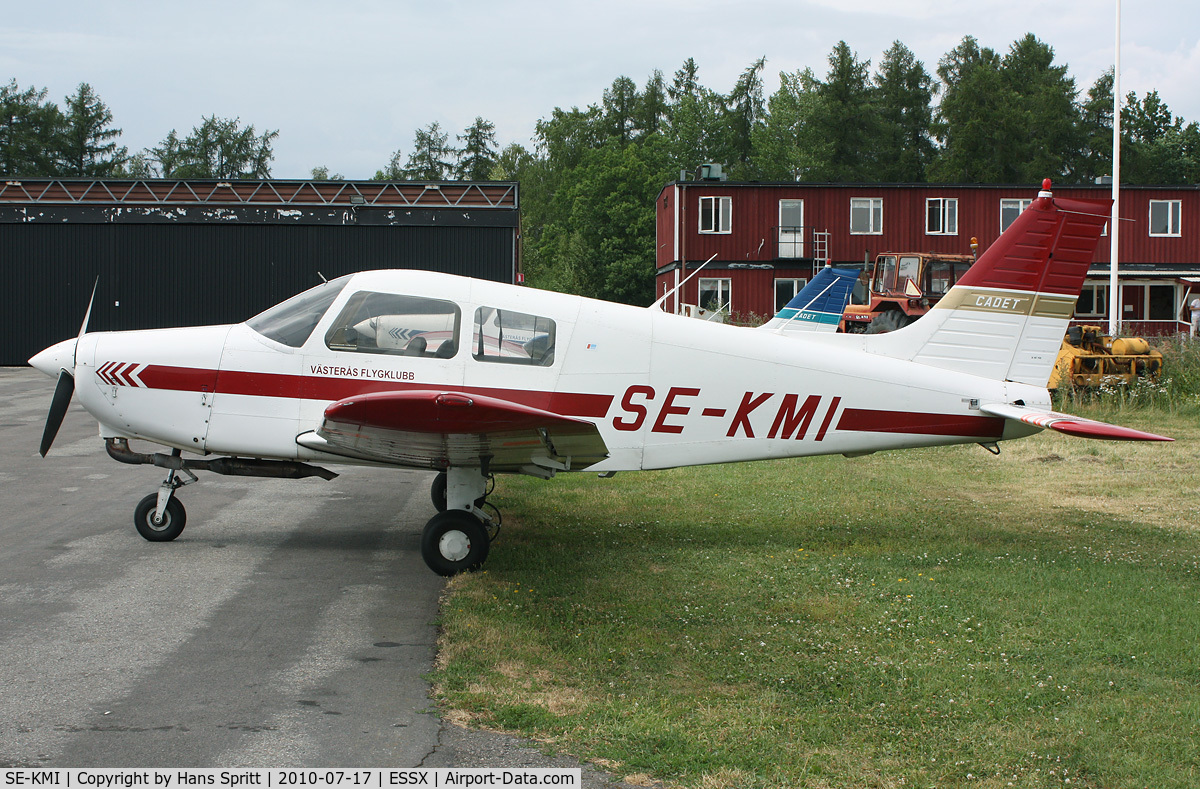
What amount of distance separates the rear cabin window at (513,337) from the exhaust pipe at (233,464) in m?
1.68

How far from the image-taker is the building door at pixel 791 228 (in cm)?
3819

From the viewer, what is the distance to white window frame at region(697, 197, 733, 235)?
1523 inches

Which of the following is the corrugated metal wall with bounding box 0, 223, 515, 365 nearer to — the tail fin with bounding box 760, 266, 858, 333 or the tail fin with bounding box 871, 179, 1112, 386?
the tail fin with bounding box 760, 266, 858, 333

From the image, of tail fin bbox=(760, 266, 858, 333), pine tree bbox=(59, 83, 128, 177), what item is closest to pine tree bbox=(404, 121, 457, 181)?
pine tree bbox=(59, 83, 128, 177)

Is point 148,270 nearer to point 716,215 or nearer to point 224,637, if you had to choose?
point 716,215

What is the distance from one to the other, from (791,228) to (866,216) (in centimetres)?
304

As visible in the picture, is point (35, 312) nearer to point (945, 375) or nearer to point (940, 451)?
point (940, 451)

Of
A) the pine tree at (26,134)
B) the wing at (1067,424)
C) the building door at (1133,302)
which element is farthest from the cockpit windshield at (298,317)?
the pine tree at (26,134)

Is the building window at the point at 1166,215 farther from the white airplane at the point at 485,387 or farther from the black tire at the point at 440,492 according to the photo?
the black tire at the point at 440,492

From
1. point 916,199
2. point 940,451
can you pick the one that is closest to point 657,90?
point 916,199

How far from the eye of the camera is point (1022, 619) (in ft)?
19.5

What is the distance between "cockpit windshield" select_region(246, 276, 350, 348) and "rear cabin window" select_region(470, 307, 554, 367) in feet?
3.89

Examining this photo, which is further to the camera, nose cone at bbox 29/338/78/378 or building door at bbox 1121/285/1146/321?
building door at bbox 1121/285/1146/321

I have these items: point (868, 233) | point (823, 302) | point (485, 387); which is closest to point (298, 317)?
point (485, 387)
